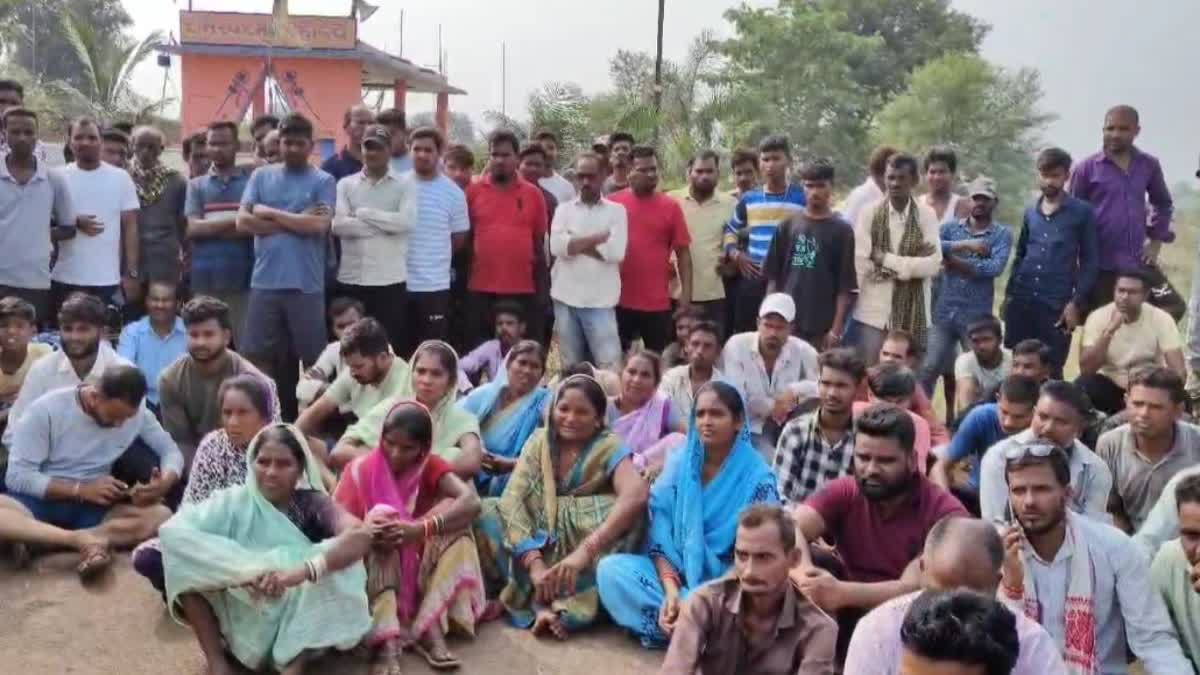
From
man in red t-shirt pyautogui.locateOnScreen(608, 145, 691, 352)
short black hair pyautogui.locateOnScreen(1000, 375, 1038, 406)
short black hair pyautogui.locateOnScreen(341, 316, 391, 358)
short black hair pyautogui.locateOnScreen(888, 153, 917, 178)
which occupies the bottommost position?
short black hair pyautogui.locateOnScreen(1000, 375, 1038, 406)

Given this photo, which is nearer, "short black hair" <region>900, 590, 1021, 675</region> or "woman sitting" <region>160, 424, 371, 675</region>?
"short black hair" <region>900, 590, 1021, 675</region>

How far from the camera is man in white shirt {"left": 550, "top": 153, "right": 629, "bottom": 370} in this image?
7.46 m

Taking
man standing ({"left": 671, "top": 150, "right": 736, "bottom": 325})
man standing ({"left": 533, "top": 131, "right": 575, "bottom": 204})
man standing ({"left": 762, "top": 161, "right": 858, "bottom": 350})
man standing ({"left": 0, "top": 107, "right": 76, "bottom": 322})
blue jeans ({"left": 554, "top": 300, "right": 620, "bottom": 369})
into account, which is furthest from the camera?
man standing ({"left": 533, "top": 131, "right": 575, "bottom": 204})

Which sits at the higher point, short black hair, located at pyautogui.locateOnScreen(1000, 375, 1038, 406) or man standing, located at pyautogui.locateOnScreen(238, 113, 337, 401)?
man standing, located at pyautogui.locateOnScreen(238, 113, 337, 401)

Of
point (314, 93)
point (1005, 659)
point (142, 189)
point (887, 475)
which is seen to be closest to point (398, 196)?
point (142, 189)

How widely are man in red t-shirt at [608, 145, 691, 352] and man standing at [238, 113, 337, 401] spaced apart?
200cm

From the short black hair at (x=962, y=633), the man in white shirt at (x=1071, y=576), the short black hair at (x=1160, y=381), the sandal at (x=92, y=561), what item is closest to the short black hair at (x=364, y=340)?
the sandal at (x=92, y=561)

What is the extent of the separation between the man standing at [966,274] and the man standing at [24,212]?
5.55m

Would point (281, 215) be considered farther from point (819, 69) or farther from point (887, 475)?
point (819, 69)

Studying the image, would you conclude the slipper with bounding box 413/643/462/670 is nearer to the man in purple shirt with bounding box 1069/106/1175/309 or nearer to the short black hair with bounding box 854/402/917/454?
the short black hair with bounding box 854/402/917/454

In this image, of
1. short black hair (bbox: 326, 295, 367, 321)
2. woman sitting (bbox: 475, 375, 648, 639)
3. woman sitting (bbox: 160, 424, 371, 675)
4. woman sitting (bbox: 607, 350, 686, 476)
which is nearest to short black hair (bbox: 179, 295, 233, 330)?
short black hair (bbox: 326, 295, 367, 321)

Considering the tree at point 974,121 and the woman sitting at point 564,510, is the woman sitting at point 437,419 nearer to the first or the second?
the woman sitting at point 564,510

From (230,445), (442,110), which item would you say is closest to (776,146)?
(230,445)

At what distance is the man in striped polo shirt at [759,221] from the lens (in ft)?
25.8
